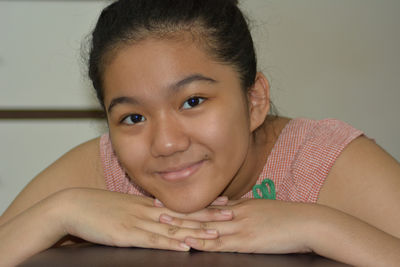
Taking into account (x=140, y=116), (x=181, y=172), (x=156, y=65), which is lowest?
(x=181, y=172)

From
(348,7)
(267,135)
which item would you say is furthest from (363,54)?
(267,135)

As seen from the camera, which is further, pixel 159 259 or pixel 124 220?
pixel 124 220

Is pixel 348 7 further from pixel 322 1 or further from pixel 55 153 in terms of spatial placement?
pixel 55 153

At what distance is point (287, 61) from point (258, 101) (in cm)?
49

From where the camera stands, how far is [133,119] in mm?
938

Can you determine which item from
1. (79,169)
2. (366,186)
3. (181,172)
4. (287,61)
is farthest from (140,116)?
(287,61)

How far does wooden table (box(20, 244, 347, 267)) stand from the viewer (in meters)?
0.75

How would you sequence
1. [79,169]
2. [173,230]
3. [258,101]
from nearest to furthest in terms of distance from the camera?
[173,230] < [258,101] < [79,169]

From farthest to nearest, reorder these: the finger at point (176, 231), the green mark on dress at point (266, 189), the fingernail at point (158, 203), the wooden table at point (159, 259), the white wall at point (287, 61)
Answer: the white wall at point (287, 61)
the green mark on dress at point (266, 189)
the fingernail at point (158, 203)
the finger at point (176, 231)
the wooden table at point (159, 259)

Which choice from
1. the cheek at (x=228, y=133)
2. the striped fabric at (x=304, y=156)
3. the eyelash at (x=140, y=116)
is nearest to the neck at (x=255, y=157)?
the striped fabric at (x=304, y=156)

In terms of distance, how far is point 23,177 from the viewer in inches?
62.9

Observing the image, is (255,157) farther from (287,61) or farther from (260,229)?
(287,61)

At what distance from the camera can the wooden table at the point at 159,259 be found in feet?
2.45

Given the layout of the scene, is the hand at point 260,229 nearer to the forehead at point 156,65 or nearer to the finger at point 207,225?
the finger at point 207,225
